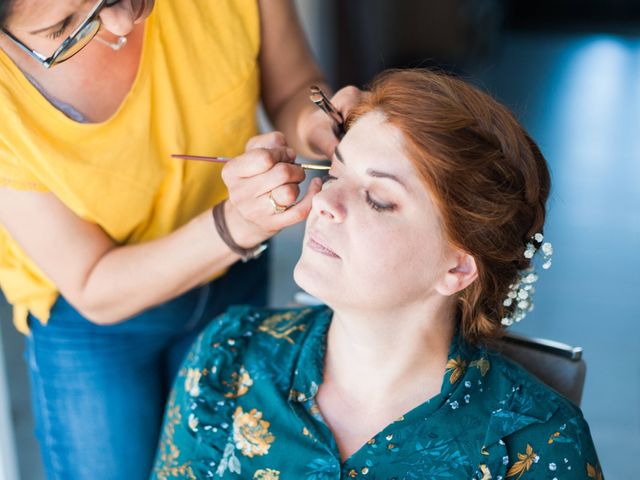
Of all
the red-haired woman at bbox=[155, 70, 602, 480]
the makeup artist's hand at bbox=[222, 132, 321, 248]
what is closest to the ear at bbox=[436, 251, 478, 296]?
the red-haired woman at bbox=[155, 70, 602, 480]

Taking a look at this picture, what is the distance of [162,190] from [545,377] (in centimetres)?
81

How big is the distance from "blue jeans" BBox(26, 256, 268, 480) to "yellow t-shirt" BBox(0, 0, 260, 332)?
0.09 metres

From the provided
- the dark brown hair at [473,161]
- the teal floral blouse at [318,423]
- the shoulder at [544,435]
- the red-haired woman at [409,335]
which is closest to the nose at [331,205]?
the red-haired woman at [409,335]

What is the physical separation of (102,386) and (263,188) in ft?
2.02

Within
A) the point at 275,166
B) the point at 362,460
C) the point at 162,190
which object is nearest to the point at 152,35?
the point at 162,190

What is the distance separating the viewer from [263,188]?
1315mm

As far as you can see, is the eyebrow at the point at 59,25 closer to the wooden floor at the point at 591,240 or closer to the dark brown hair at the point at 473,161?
the dark brown hair at the point at 473,161

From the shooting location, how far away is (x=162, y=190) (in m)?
1.61

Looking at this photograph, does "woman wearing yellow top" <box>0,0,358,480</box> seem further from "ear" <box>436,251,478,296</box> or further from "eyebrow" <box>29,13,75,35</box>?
"ear" <box>436,251,478,296</box>

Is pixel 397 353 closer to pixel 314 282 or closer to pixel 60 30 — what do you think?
pixel 314 282

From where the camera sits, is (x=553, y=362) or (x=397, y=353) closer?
(x=397, y=353)

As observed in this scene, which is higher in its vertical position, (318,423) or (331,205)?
(331,205)

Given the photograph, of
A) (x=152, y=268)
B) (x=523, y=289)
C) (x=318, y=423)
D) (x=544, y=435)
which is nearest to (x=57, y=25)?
(x=152, y=268)

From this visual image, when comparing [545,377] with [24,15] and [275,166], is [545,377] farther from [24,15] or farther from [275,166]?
[24,15]
